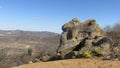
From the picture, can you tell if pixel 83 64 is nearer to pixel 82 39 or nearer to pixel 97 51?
pixel 97 51

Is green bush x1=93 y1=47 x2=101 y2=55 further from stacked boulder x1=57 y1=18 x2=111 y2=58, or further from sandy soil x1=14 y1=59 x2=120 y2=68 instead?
sandy soil x1=14 y1=59 x2=120 y2=68

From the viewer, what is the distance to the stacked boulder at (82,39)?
16797mm

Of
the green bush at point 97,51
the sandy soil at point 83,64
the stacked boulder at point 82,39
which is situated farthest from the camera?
the stacked boulder at point 82,39

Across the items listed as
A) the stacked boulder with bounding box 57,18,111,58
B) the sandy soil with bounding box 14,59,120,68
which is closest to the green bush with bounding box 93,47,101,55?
the stacked boulder with bounding box 57,18,111,58

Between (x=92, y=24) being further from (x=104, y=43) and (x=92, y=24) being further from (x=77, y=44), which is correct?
(x=104, y=43)

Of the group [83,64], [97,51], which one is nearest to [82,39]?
[97,51]

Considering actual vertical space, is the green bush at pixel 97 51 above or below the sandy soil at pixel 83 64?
above

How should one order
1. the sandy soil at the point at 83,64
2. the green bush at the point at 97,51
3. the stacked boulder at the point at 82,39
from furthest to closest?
the stacked boulder at the point at 82,39
the green bush at the point at 97,51
the sandy soil at the point at 83,64

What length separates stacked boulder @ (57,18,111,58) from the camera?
16797mm

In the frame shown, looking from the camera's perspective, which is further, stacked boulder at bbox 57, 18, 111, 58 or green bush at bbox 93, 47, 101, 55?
stacked boulder at bbox 57, 18, 111, 58

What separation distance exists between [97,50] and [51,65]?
339 centimetres

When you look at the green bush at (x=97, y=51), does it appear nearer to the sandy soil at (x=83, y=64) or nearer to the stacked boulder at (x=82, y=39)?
the stacked boulder at (x=82, y=39)

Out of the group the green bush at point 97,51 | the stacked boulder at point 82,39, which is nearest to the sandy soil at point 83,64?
the green bush at point 97,51

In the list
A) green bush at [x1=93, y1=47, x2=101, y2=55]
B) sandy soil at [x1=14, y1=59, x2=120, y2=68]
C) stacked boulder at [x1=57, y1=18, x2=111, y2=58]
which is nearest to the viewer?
sandy soil at [x1=14, y1=59, x2=120, y2=68]
